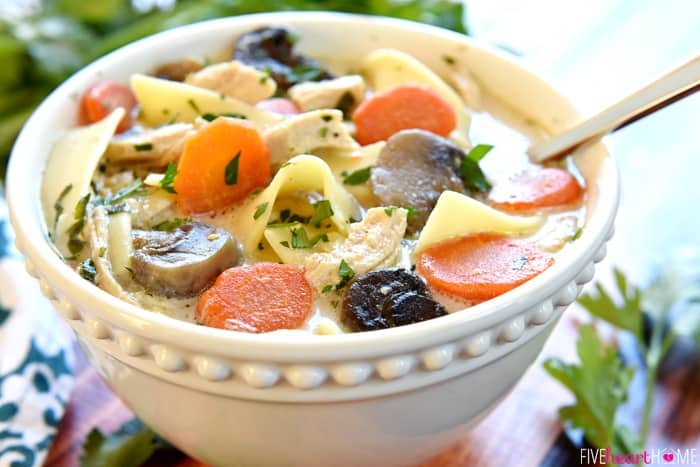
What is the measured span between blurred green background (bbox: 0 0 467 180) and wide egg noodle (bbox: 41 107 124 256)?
1.10m

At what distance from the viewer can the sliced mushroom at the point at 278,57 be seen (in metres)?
2.12

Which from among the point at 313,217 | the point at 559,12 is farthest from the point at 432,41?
the point at 559,12

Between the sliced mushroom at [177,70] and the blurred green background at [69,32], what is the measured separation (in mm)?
833

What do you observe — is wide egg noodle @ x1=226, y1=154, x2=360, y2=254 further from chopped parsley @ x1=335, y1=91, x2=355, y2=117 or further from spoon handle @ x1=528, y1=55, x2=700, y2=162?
spoon handle @ x1=528, y1=55, x2=700, y2=162

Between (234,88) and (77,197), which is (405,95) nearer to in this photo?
(234,88)

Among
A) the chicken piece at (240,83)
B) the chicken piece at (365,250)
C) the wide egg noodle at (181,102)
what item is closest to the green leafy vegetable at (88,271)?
the chicken piece at (365,250)

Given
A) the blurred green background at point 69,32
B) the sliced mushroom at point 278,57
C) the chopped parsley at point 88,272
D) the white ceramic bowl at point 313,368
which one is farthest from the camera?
the blurred green background at point 69,32

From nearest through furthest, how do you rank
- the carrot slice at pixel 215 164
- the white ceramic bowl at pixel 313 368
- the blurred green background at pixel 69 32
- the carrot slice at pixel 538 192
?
the white ceramic bowl at pixel 313 368, the carrot slice at pixel 215 164, the carrot slice at pixel 538 192, the blurred green background at pixel 69 32

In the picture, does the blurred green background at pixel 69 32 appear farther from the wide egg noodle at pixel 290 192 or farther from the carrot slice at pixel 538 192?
the wide egg noodle at pixel 290 192

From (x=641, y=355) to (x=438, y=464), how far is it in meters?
0.73

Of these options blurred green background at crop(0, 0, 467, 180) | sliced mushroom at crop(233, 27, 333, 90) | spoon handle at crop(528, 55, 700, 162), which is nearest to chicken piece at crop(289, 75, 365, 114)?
sliced mushroom at crop(233, 27, 333, 90)

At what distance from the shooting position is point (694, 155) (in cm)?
322

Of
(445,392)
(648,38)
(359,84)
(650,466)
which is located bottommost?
(650,466)

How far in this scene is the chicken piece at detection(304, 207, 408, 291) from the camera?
149 cm
